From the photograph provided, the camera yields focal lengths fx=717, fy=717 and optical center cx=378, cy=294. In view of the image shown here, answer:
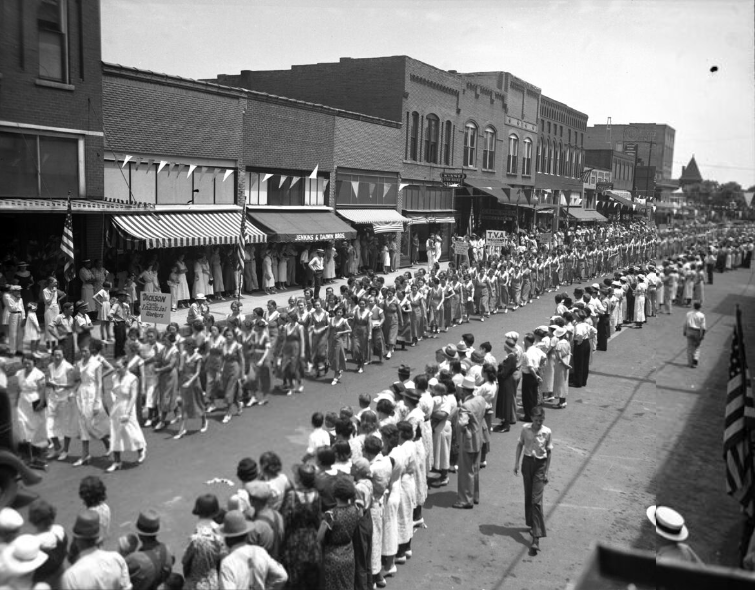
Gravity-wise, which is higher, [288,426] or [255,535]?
[255,535]

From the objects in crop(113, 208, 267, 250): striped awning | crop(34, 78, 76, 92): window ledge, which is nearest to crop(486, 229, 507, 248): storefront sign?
crop(113, 208, 267, 250): striped awning

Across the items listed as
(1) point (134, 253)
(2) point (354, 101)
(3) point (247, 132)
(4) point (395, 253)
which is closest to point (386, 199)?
(4) point (395, 253)

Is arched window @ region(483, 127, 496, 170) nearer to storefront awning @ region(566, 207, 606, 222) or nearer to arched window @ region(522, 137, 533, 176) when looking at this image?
arched window @ region(522, 137, 533, 176)

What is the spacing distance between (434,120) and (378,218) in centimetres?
936

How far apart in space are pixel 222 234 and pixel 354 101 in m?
16.3

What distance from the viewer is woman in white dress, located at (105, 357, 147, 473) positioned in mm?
9984

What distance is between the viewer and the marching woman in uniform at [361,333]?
1595 centimetres

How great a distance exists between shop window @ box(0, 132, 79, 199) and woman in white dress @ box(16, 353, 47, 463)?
917 centimetres

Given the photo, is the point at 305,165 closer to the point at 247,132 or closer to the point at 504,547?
the point at 247,132

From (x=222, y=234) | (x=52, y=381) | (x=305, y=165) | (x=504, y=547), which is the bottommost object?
(x=504, y=547)

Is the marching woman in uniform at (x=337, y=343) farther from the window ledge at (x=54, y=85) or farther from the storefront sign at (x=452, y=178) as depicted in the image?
the storefront sign at (x=452, y=178)

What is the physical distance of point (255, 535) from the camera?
229 inches

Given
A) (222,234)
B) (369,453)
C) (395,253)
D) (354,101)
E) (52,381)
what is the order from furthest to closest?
(354,101) → (395,253) → (222,234) → (52,381) → (369,453)

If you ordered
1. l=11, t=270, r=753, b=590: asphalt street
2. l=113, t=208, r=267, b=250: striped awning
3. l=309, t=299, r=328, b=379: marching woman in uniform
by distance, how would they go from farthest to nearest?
l=113, t=208, r=267, b=250: striped awning → l=309, t=299, r=328, b=379: marching woman in uniform → l=11, t=270, r=753, b=590: asphalt street
